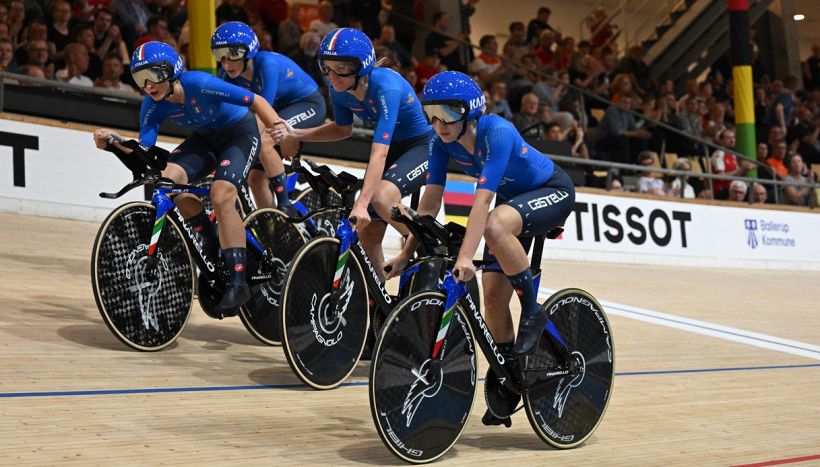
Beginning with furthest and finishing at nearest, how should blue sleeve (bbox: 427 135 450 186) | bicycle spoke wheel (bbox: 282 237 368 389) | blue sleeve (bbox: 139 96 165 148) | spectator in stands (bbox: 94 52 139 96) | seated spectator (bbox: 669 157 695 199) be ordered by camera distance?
seated spectator (bbox: 669 157 695 199) < spectator in stands (bbox: 94 52 139 96) < blue sleeve (bbox: 139 96 165 148) < bicycle spoke wheel (bbox: 282 237 368 389) < blue sleeve (bbox: 427 135 450 186)

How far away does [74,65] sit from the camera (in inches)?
364

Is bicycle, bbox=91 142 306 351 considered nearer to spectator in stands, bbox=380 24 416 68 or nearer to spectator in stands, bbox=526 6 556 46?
spectator in stands, bbox=380 24 416 68

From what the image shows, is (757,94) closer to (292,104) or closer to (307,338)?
(292,104)

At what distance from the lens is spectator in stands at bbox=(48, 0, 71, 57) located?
9.41 m

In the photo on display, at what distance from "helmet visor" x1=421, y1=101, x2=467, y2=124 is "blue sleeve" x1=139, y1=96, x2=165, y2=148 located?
1.78 m

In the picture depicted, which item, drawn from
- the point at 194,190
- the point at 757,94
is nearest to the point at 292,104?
the point at 194,190

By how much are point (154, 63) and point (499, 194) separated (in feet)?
5.54

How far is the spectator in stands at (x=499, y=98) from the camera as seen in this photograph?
12082 millimetres

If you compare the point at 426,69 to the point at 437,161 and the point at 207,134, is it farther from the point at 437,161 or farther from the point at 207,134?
the point at 437,161

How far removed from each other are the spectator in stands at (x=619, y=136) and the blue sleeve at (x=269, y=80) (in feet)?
27.1

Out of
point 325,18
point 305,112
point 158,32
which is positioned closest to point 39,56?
Answer: point 158,32

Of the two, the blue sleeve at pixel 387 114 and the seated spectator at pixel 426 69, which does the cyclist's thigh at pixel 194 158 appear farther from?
the seated spectator at pixel 426 69

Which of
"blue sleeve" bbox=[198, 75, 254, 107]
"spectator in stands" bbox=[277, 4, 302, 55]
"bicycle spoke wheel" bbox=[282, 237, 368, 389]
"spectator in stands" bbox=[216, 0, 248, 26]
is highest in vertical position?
"spectator in stands" bbox=[216, 0, 248, 26]

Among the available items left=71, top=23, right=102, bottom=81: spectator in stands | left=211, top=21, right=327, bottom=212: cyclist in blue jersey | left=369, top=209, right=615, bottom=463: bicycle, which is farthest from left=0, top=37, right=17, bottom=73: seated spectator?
left=369, top=209, right=615, bottom=463: bicycle
